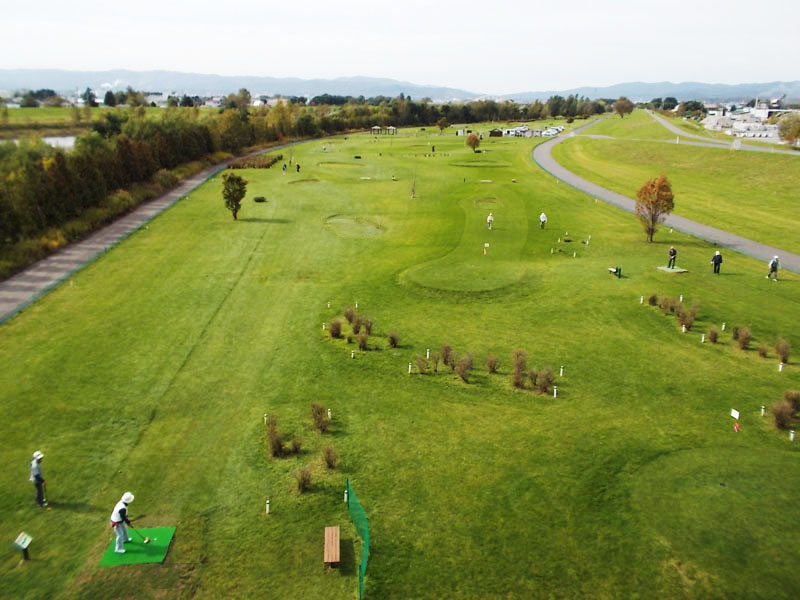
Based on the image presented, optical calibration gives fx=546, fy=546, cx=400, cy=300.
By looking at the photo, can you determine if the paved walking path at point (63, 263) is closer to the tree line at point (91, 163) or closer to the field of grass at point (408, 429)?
the field of grass at point (408, 429)

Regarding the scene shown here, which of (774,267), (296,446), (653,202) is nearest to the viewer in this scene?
(296,446)

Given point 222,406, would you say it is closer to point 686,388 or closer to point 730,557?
point 730,557

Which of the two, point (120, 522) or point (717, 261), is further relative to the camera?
point (717, 261)

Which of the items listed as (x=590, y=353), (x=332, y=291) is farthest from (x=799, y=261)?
(x=332, y=291)

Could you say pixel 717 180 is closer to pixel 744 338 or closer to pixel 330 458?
pixel 744 338

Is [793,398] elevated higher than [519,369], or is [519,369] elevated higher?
[793,398]

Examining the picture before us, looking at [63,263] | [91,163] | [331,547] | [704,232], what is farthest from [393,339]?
[91,163]

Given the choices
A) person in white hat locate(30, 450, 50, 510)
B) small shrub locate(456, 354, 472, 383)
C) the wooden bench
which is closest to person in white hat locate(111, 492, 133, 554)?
person in white hat locate(30, 450, 50, 510)

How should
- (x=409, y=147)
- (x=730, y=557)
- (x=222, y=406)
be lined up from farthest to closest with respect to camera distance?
(x=409, y=147) < (x=222, y=406) < (x=730, y=557)
